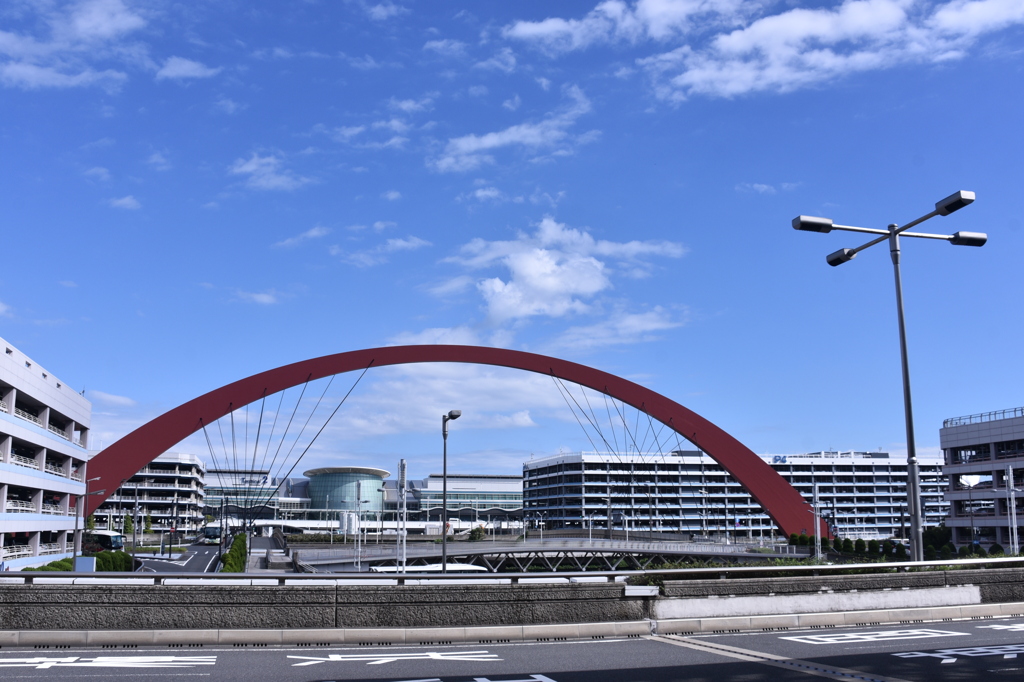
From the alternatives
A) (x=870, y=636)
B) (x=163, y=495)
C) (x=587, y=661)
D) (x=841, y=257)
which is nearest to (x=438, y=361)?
(x=841, y=257)

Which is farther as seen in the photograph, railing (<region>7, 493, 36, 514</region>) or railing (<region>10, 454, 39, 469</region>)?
railing (<region>7, 493, 36, 514</region>)

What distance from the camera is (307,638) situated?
45.9ft

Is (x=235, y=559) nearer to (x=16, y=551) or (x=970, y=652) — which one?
(x=16, y=551)

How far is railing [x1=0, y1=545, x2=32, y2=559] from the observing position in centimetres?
4541

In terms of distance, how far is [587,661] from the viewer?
12508 mm

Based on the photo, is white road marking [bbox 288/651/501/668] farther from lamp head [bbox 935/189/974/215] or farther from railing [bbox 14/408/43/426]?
railing [bbox 14/408/43/426]

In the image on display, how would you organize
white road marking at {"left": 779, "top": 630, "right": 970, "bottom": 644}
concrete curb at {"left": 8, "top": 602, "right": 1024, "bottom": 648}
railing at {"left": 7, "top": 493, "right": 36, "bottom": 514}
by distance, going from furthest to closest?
1. railing at {"left": 7, "top": 493, "right": 36, "bottom": 514}
2. white road marking at {"left": 779, "top": 630, "right": 970, "bottom": 644}
3. concrete curb at {"left": 8, "top": 602, "right": 1024, "bottom": 648}

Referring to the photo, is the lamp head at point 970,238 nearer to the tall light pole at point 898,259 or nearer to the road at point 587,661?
the tall light pole at point 898,259

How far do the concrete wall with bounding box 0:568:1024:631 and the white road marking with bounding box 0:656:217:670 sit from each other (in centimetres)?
124

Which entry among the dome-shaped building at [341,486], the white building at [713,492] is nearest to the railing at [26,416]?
the white building at [713,492]

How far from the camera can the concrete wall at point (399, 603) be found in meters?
13.5

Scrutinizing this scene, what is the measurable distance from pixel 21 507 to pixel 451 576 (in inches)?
1769

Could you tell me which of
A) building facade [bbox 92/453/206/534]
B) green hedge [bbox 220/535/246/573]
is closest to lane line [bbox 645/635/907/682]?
green hedge [bbox 220/535/246/573]

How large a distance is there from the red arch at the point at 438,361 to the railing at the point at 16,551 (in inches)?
160
